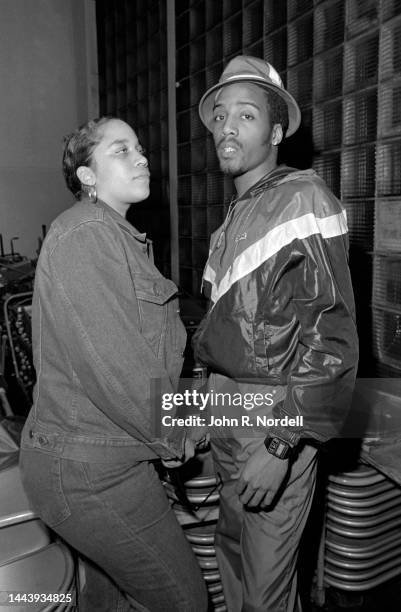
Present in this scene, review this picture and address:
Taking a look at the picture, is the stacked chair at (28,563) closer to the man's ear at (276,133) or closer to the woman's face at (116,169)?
the woman's face at (116,169)

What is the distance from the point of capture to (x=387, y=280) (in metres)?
2.01

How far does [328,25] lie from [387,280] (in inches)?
42.4

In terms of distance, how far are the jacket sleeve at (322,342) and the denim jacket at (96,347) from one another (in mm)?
262

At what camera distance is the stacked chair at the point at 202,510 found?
1.57 m

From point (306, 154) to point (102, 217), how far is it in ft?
4.94

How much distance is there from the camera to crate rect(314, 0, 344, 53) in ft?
6.79

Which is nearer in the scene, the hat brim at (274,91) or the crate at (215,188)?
the hat brim at (274,91)

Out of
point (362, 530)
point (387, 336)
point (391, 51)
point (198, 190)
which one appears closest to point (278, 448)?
point (362, 530)

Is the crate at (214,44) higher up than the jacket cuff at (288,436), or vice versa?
the crate at (214,44)

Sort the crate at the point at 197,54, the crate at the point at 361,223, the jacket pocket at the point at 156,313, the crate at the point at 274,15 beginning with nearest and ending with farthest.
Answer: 1. the jacket pocket at the point at 156,313
2. the crate at the point at 361,223
3. the crate at the point at 274,15
4. the crate at the point at 197,54

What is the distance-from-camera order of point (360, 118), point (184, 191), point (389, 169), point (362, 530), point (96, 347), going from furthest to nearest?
point (184, 191), point (360, 118), point (389, 169), point (362, 530), point (96, 347)

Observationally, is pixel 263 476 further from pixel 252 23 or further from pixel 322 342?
pixel 252 23

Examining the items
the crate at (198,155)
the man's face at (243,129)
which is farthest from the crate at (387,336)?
the crate at (198,155)

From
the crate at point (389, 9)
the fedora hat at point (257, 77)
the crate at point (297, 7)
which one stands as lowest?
the fedora hat at point (257, 77)
